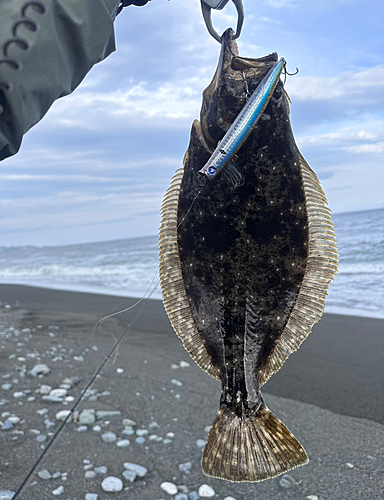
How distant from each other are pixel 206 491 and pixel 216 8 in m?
2.81

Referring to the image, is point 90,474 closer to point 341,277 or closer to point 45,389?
point 45,389

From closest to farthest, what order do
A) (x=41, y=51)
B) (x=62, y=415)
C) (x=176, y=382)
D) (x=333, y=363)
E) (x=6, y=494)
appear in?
(x=41, y=51) → (x=6, y=494) → (x=62, y=415) → (x=176, y=382) → (x=333, y=363)

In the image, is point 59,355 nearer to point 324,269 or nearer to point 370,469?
point 370,469

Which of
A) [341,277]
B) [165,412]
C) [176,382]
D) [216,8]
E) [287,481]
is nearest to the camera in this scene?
[216,8]

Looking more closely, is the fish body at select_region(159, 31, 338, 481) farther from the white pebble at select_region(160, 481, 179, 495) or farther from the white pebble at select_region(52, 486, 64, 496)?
the white pebble at select_region(52, 486, 64, 496)

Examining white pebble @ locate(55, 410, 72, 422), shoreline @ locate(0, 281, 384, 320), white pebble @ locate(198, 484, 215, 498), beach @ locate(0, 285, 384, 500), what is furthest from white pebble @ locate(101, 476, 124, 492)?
shoreline @ locate(0, 281, 384, 320)

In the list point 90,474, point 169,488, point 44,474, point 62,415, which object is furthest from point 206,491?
point 62,415

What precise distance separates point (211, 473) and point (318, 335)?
4.66m

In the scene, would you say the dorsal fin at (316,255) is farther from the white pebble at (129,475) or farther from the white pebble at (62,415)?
the white pebble at (62,415)

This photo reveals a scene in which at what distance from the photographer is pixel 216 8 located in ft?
4.79

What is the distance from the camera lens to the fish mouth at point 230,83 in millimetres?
1534

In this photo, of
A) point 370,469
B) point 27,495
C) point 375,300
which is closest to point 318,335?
point 375,300

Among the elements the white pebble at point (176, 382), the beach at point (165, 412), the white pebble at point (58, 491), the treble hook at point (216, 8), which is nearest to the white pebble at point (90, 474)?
the beach at point (165, 412)

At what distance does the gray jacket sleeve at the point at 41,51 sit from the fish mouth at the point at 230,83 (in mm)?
460
